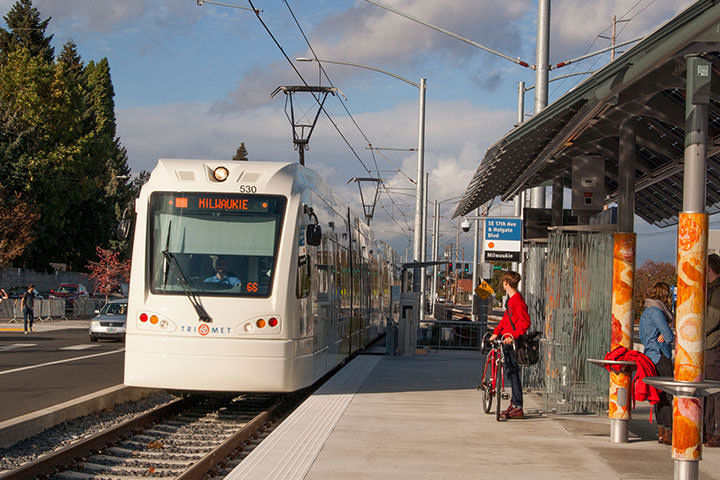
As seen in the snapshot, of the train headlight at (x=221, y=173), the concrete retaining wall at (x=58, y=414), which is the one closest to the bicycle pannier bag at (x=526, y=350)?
the train headlight at (x=221, y=173)

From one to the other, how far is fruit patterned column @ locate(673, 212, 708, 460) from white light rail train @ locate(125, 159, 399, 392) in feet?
20.2

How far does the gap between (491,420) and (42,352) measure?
51.5 ft

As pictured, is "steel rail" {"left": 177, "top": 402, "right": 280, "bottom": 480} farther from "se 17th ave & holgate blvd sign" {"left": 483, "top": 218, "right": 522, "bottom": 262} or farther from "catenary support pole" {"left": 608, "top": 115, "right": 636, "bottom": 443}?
"se 17th ave & holgate blvd sign" {"left": 483, "top": 218, "right": 522, "bottom": 262}

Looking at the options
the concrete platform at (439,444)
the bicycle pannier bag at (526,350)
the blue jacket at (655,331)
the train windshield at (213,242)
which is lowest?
the concrete platform at (439,444)

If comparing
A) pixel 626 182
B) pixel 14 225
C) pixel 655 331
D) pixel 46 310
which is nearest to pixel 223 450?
pixel 655 331

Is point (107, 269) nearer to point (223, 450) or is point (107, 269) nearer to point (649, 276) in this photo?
point (649, 276)

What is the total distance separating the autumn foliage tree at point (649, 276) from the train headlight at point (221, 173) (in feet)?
135

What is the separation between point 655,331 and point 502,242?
913 cm

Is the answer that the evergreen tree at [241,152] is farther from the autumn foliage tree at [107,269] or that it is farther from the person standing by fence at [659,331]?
the person standing by fence at [659,331]

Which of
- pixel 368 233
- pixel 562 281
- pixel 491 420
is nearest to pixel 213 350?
pixel 491 420

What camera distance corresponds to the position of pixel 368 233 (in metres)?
24.6

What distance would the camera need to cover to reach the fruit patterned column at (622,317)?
9.59m

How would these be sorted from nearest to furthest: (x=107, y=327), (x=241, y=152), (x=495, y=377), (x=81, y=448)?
(x=81, y=448) → (x=495, y=377) → (x=107, y=327) → (x=241, y=152)

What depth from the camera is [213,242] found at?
40.9 ft
